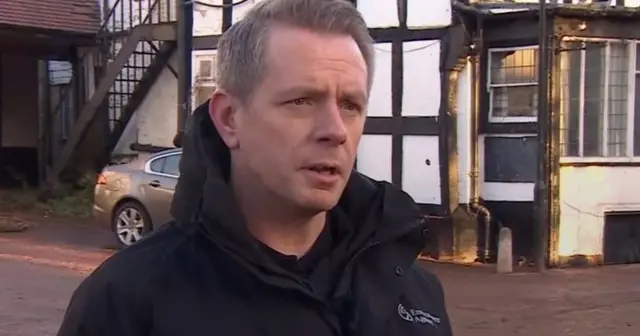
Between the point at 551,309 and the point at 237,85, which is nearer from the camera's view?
→ the point at 237,85

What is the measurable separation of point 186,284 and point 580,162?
13524mm

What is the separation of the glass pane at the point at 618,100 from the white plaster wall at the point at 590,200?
0.37m

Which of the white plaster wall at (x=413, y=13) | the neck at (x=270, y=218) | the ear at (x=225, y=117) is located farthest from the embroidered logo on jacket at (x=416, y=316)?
the white plaster wall at (x=413, y=13)

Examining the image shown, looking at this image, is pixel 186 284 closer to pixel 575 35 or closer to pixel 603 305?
pixel 603 305

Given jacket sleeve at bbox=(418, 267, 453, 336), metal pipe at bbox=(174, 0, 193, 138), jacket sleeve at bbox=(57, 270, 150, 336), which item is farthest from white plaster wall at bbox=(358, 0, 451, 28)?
jacket sleeve at bbox=(57, 270, 150, 336)

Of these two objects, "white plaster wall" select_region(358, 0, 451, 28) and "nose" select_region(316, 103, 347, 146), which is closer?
"nose" select_region(316, 103, 347, 146)

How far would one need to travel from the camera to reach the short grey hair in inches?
86.7

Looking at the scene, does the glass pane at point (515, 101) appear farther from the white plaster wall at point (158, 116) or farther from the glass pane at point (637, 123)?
the white plaster wall at point (158, 116)

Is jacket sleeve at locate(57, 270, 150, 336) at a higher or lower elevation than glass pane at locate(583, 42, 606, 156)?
lower

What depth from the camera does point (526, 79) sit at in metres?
15.1

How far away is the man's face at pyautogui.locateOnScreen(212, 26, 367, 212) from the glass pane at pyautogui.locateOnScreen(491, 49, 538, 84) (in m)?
13.1

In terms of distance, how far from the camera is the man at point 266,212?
206cm

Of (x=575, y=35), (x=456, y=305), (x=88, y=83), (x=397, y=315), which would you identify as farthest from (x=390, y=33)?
(x=397, y=315)

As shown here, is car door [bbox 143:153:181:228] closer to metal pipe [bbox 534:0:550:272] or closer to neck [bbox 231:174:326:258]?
metal pipe [bbox 534:0:550:272]
